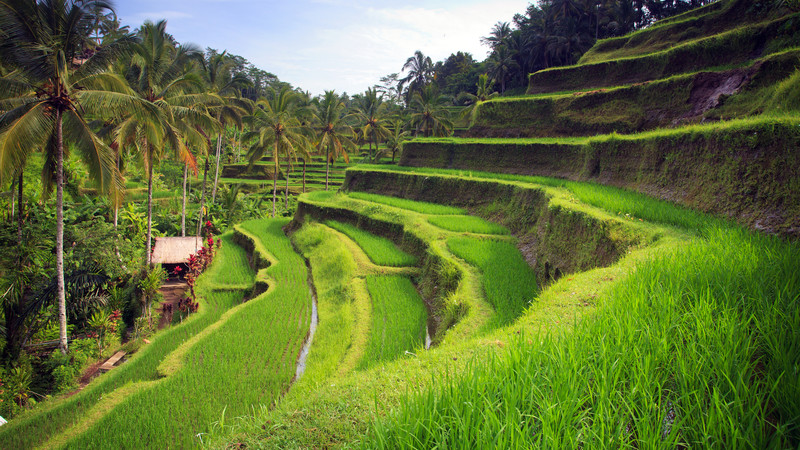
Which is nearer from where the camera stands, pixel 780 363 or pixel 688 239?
pixel 780 363

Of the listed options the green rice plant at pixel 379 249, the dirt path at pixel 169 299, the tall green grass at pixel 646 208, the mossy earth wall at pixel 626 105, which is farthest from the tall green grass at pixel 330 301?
the mossy earth wall at pixel 626 105

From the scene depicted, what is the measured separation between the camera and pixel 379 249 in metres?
11.2

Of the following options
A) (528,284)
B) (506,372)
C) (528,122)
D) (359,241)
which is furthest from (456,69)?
(506,372)

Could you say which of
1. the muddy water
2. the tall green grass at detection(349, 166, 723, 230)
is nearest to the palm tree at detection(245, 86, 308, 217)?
the muddy water

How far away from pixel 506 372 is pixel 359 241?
398 inches

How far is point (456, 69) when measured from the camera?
46844mm

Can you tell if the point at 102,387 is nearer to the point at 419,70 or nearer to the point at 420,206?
the point at 420,206

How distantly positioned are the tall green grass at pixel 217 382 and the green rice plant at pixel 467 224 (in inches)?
175

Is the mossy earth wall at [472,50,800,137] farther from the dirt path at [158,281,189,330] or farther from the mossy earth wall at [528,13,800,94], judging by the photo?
the dirt path at [158,281,189,330]

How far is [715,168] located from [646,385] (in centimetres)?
573

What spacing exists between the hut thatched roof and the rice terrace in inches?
3.7

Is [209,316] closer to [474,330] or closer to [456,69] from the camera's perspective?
[474,330]

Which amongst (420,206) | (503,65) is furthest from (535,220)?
(503,65)

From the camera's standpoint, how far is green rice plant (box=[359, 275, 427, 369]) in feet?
20.0
